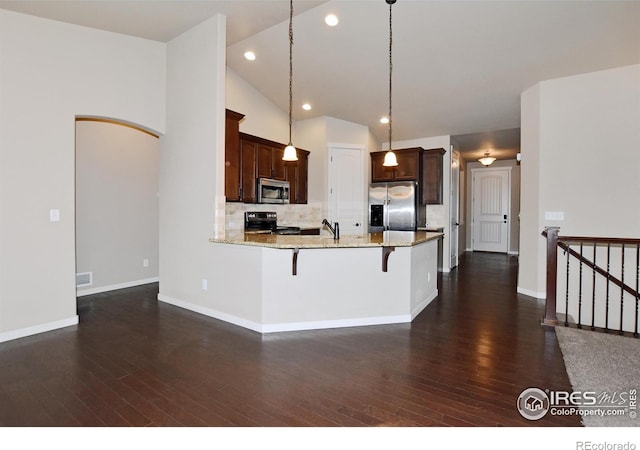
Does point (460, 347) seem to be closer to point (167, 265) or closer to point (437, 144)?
point (167, 265)

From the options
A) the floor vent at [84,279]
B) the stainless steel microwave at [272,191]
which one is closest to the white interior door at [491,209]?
the stainless steel microwave at [272,191]

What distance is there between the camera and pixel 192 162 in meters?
3.98

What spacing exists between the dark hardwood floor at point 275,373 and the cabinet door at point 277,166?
2780 millimetres

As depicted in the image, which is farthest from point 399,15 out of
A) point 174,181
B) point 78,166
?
point 78,166

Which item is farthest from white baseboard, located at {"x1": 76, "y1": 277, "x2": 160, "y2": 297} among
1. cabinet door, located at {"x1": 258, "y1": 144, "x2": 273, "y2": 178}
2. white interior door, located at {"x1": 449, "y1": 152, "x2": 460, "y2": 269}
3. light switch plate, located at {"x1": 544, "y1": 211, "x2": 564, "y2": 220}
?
light switch plate, located at {"x1": 544, "y1": 211, "x2": 564, "y2": 220}

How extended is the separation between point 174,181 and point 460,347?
149 inches

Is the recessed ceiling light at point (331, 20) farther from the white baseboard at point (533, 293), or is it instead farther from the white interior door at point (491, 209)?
the white interior door at point (491, 209)

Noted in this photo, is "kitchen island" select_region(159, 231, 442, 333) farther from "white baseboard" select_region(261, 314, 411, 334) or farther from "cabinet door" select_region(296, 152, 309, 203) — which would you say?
"cabinet door" select_region(296, 152, 309, 203)

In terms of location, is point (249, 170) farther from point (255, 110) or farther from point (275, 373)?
point (275, 373)

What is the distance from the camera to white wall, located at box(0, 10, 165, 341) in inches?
122

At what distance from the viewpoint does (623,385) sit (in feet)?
7.38

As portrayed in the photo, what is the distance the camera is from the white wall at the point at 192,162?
3744 mm

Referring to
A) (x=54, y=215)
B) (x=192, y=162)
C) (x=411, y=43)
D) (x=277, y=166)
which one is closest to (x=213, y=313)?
(x=192, y=162)

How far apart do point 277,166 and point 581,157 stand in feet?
14.6
